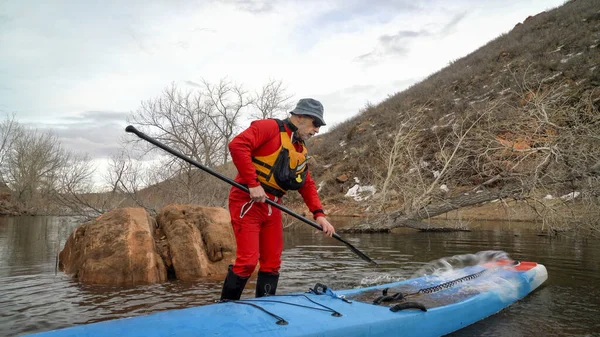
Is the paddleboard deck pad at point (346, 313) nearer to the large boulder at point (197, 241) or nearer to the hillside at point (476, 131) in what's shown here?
the large boulder at point (197, 241)

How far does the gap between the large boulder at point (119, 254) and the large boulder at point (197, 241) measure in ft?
0.97

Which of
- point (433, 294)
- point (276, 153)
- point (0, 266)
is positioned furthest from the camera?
point (0, 266)

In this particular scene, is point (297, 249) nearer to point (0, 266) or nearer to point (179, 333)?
point (0, 266)

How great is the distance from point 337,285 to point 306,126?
265cm

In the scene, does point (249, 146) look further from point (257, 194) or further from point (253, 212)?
point (253, 212)

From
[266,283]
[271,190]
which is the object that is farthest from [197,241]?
[271,190]

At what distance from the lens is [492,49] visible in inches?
1406

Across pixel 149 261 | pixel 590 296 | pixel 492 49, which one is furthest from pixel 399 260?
pixel 492 49

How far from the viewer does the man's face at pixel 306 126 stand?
3541 millimetres

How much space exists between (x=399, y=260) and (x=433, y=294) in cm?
373

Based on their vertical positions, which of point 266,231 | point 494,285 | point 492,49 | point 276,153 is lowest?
point 494,285

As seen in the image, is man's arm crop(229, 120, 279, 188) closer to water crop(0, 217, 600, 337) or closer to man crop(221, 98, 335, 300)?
man crop(221, 98, 335, 300)

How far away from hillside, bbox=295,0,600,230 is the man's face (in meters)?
6.96

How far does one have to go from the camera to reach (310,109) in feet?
11.5
